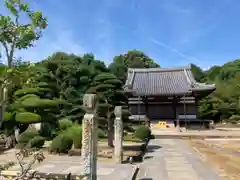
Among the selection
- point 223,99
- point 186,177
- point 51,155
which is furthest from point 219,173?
point 223,99

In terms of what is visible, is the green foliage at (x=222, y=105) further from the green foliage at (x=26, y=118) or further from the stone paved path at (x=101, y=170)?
the stone paved path at (x=101, y=170)

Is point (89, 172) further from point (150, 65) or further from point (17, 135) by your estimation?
point (150, 65)

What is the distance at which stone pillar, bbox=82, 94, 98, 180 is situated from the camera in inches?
182

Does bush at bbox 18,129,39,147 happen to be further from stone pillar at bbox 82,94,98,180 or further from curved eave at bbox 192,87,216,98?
curved eave at bbox 192,87,216,98

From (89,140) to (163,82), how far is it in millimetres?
23853

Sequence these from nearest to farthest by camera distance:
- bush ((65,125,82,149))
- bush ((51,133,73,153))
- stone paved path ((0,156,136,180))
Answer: stone paved path ((0,156,136,180)) < bush ((51,133,73,153)) < bush ((65,125,82,149))

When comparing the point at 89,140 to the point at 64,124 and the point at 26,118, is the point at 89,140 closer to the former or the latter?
the point at 26,118

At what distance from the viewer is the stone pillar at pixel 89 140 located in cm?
461

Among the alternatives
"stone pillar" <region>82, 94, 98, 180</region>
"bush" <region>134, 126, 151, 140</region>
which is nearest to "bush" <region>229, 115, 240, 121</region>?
"bush" <region>134, 126, 151, 140</region>

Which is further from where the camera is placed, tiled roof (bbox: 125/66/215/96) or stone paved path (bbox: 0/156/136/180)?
tiled roof (bbox: 125/66/215/96)

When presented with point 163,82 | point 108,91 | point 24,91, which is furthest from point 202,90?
point 24,91

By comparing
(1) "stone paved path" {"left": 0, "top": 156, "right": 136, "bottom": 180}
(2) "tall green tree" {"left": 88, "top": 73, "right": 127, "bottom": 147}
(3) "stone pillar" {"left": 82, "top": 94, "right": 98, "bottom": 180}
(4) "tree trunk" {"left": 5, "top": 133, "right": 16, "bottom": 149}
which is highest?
(2) "tall green tree" {"left": 88, "top": 73, "right": 127, "bottom": 147}

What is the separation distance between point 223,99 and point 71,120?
1129 inches

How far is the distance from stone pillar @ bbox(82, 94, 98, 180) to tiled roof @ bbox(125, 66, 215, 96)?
1960 cm
